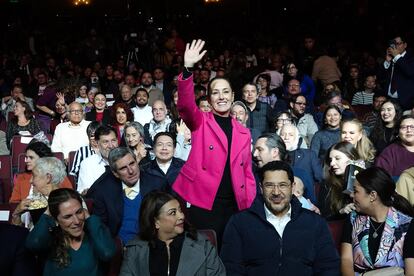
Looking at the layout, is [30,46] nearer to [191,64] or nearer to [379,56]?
[379,56]

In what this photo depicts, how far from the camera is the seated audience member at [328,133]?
24.8 feet

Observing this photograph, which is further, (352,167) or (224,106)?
(352,167)

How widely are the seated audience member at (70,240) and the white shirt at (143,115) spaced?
5.39m

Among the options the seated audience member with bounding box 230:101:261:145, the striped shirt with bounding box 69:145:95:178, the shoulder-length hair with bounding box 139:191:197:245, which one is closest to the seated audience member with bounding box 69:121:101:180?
the striped shirt with bounding box 69:145:95:178

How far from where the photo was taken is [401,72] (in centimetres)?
789

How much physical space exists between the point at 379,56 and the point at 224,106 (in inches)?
474

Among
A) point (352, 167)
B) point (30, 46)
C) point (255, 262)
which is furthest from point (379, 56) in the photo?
point (255, 262)

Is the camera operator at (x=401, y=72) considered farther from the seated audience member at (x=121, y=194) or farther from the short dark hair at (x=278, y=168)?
the short dark hair at (x=278, y=168)

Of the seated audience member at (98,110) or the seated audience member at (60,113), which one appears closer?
the seated audience member at (98,110)

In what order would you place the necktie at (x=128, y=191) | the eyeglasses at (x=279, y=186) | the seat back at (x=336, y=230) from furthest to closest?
the necktie at (x=128, y=191)
the seat back at (x=336, y=230)
the eyeglasses at (x=279, y=186)

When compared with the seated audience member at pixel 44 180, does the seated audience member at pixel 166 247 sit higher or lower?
lower

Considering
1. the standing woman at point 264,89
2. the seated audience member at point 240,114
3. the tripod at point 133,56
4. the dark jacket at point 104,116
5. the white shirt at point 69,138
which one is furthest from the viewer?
the tripod at point 133,56

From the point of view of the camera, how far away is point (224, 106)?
168 inches

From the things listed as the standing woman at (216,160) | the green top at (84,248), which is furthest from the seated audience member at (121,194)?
the green top at (84,248)
